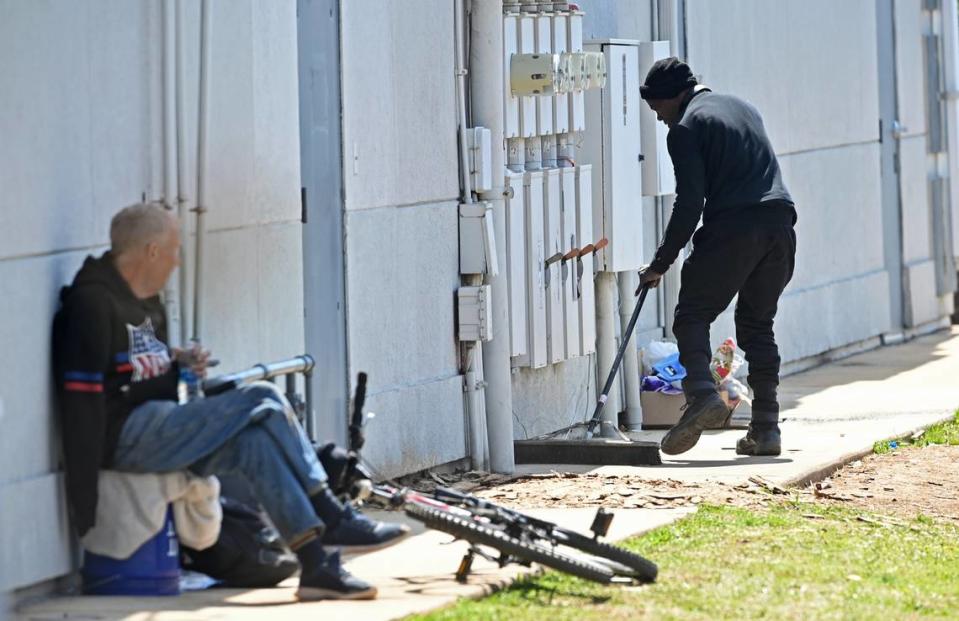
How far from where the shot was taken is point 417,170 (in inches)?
377

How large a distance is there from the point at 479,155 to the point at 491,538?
362cm

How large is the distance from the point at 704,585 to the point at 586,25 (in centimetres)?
544

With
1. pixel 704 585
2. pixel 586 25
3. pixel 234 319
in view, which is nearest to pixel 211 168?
pixel 234 319

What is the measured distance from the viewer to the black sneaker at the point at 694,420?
9.89 meters

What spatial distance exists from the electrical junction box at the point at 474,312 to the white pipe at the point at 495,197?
5.5 inches

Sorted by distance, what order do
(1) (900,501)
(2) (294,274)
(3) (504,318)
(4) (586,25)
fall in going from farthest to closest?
1. (4) (586,25)
2. (3) (504,318)
3. (1) (900,501)
4. (2) (294,274)

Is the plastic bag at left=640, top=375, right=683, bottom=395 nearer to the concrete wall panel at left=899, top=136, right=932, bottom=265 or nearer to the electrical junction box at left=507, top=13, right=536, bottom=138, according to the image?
the electrical junction box at left=507, top=13, right=536, bottom=138

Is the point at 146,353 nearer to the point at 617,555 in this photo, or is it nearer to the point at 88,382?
the point at 88,382

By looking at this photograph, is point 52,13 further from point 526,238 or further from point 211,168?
point 526,238

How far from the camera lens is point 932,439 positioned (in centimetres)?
1113

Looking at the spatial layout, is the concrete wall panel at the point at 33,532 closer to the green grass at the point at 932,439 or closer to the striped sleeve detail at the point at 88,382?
the striped sleeve detail at the point at 88,382

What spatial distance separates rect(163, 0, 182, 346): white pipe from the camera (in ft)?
24.3

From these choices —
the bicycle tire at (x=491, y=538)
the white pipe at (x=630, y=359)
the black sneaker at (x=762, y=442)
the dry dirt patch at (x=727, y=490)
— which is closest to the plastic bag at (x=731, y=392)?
the white pipe at (x=630, y=359)

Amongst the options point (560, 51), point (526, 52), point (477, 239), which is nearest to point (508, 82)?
point (526, 52)
